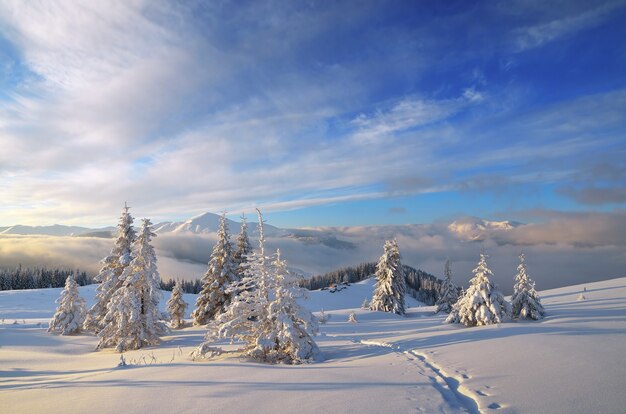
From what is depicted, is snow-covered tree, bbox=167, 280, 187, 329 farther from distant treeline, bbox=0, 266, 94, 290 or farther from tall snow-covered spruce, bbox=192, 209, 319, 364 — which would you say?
distant treeline, bbox=0, 266, 94, 290

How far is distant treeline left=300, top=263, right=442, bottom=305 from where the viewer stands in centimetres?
12519

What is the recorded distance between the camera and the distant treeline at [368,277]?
125188 mm

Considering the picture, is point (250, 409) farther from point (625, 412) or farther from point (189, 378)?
point (625, 412)

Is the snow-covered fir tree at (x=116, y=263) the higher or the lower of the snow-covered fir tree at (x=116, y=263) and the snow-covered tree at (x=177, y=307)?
the higher

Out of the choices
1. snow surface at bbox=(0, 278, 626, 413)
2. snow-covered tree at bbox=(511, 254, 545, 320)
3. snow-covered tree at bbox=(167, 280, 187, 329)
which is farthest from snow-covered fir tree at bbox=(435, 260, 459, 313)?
snow-covered tree at bbox=(167, 280, 187, 329)

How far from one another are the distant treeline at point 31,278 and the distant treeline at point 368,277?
7800cm

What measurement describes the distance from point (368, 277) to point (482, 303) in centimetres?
11923

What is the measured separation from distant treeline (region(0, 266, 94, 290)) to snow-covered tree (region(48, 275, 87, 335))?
73793mm

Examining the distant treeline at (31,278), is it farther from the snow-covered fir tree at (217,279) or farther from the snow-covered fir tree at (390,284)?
the snow-covered fir tree at (390,284)

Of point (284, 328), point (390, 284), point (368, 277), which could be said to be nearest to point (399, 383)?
point (284, 328)

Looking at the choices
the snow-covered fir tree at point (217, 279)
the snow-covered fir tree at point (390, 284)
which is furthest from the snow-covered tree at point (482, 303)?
the snow-covered fir tree at point (390, 284)

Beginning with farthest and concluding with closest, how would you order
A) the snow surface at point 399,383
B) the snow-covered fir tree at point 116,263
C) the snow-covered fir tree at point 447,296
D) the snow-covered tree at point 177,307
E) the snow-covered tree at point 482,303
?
the snow-covered fir tree at point 447,296
the snow-covered tree at point 177,307
the snow-covered fir tree at point 116,263
the snow-covered tree at point 482,303
the snow surface at point 399,383

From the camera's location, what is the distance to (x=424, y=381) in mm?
8836

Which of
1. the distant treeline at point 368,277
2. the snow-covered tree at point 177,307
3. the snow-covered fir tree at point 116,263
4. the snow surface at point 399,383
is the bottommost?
the distant treeline at point 368,277
